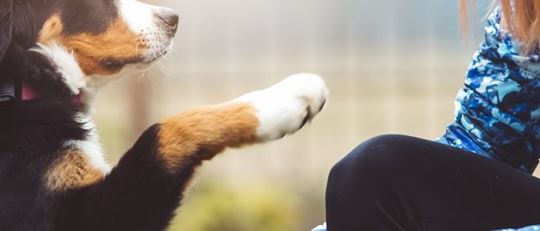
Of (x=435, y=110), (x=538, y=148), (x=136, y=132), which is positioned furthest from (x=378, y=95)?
(x=538, y=148)

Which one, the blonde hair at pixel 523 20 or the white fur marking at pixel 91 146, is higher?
the blonde hair at pixel 523 20

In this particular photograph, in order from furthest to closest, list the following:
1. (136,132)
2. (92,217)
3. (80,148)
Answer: (136,132)
(80,148)
(92,217)

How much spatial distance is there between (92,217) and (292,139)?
345 cm

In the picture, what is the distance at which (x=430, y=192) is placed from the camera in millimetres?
2383

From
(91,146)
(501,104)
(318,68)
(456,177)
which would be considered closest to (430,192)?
(456,177)

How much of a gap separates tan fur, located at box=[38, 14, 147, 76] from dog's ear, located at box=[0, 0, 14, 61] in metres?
0.13

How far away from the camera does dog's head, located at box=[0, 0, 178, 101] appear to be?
8.56 feet

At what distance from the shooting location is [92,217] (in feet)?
7.43

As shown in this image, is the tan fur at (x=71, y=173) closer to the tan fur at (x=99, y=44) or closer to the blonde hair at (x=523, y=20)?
the tan fur at (x=99, y=44)

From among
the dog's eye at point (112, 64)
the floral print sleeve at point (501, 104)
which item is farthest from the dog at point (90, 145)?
the floral print sleeve at point (501, 104)

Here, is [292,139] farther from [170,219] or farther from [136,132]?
[170,219]

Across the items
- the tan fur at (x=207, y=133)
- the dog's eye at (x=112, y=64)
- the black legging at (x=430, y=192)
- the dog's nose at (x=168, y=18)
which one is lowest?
the black legging at (x=430, y=192)

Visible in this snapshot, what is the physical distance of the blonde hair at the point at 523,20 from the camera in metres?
2.34

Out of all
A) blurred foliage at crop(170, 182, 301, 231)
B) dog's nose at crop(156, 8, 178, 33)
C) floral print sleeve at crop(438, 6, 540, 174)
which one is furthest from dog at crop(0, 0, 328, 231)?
blurred foliage at crop(170, 182, 301, 231)
